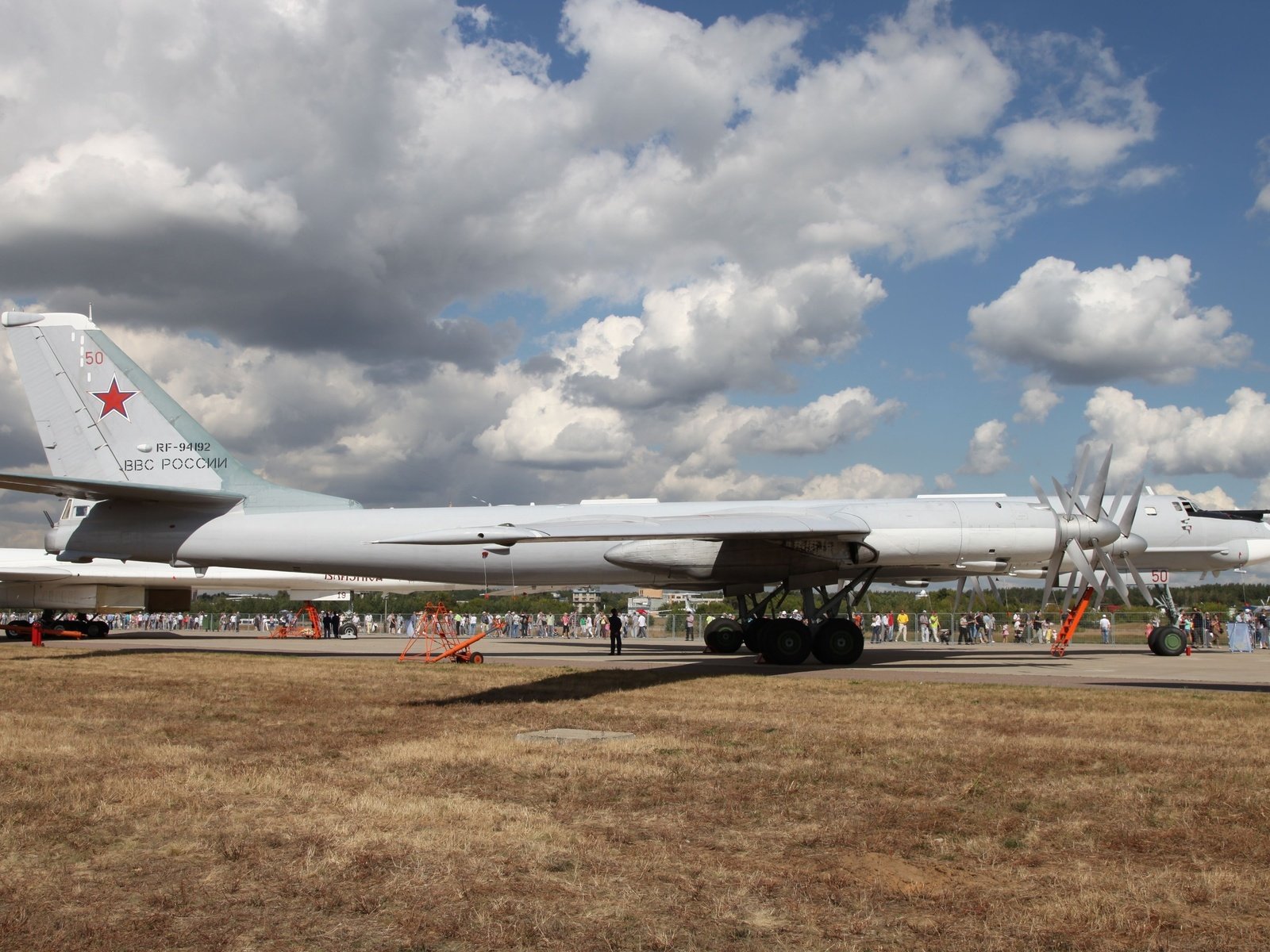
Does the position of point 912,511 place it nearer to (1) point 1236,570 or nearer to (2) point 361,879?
(1) point 1236,570

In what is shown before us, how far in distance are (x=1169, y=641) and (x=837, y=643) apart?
8.71m

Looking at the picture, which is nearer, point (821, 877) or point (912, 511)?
point (821, 877)

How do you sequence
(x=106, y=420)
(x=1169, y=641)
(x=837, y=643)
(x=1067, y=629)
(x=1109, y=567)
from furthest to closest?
(x=1067, y=629) < (x=1169, y=641) < (x=106, y=420) < (x=837, y=643) < (x=1109, y=567)

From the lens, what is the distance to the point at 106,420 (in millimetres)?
18359

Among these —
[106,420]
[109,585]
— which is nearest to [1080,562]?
[106,420]

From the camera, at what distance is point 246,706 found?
1073 cm

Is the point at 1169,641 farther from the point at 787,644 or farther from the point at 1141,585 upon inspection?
the point at 787,644

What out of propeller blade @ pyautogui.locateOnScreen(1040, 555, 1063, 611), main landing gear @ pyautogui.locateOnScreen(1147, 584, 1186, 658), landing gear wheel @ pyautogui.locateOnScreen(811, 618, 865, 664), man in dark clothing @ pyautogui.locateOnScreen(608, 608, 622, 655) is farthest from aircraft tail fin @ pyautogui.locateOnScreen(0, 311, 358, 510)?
main landing gear @ pyautogui.locateOnScreen(1147, 584, 1186, 658)

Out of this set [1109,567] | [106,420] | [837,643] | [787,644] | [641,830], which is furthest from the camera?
[106,420]

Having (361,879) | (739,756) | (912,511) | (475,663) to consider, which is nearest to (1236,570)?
(912,511)

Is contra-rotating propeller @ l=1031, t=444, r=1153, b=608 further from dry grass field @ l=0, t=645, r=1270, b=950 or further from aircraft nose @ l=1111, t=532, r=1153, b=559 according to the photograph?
dry grass field @ l=0, t=645, r=1270, b=950

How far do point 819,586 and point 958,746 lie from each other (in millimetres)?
10271

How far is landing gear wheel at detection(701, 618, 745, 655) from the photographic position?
22422 mm

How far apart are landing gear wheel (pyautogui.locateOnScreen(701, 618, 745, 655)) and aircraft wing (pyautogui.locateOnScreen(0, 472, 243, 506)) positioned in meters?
10.6
